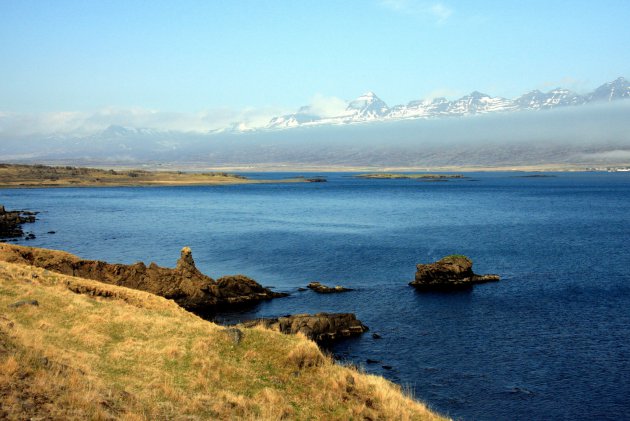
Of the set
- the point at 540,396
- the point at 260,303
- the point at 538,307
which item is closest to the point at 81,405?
the point at 540,396

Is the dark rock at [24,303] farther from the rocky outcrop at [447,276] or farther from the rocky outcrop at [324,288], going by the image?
the rocky outcrop at [447,276]

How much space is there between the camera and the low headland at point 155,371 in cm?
1825

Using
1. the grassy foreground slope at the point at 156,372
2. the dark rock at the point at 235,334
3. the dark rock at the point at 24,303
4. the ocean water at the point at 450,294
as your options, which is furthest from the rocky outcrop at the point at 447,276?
the dark rock at the point at 24,303

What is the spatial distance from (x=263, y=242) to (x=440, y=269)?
121ft

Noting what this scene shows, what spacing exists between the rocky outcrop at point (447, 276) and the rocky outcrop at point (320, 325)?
17797 mm

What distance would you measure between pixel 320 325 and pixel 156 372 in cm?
2166

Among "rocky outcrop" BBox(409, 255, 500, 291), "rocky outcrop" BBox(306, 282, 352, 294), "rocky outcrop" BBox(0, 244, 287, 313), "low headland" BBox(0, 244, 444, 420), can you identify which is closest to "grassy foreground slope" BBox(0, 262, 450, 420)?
"low headland" BBox(0, 244, 444, 420)

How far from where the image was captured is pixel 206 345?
26.5 meters

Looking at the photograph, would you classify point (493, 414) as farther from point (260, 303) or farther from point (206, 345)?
point (260, 303)

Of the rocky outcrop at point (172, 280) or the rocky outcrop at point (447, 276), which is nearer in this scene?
the rocky outcrop at point (172, 280)

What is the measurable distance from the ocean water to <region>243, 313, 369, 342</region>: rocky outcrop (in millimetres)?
1518

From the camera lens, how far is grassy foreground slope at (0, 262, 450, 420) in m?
18.2

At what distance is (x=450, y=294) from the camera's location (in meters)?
58.5

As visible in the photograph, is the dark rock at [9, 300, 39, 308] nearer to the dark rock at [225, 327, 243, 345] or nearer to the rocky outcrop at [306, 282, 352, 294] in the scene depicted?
the dark rock at [225, 327, 243, 345]
